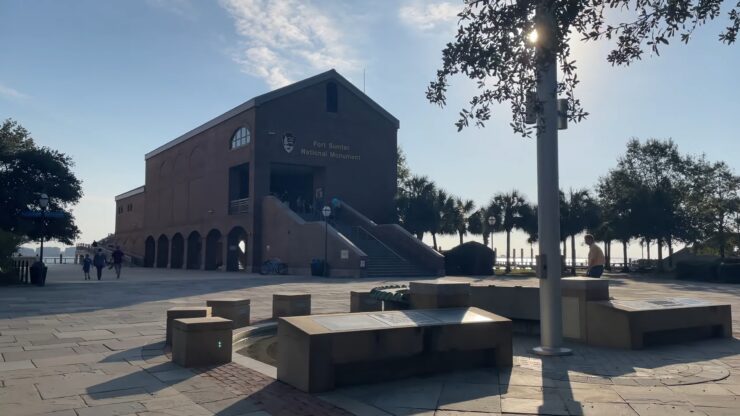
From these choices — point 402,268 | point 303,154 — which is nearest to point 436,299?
point 402,268

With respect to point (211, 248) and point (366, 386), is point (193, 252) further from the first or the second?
point (366, 386)

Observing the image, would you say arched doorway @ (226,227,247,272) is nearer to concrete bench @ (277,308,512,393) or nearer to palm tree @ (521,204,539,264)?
palm tree @ (521,204,539,264)

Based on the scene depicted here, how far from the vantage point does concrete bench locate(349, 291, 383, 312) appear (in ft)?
36.6

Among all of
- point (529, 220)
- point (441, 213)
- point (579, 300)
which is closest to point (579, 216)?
point (529, 220)

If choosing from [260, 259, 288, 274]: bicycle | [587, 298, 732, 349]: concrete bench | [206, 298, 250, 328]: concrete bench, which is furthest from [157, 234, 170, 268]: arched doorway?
[587, 298, 732, 349]: concrete bench

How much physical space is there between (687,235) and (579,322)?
133 ft

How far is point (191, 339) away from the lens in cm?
726

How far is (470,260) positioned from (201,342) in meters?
30.9

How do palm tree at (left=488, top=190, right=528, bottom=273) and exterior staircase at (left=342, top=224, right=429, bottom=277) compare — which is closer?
exterior staircase at (left=342, top=224, right=429, bottom=277)

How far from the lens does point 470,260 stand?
1454 inches

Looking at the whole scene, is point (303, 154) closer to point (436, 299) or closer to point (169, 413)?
point (436, 299)

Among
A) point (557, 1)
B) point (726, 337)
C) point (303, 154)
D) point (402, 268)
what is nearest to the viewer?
point (557, 1)

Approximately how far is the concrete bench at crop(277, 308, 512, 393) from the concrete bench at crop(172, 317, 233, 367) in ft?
4.39

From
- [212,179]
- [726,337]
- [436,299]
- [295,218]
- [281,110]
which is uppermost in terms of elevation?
[281,110]
